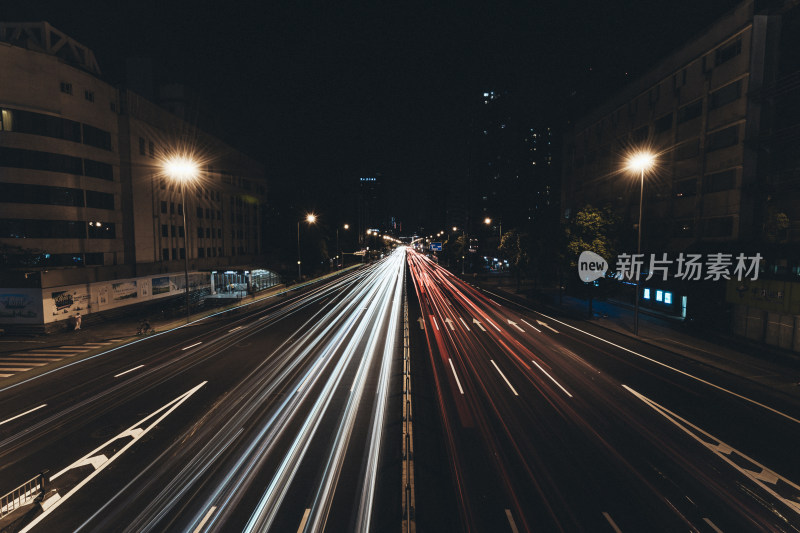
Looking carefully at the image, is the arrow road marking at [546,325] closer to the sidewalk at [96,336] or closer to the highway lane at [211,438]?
the highway lane at [211,438]

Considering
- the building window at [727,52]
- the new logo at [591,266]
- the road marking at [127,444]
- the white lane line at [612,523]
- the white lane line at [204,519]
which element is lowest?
the road marking at [127,444]

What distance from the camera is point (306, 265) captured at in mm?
64312

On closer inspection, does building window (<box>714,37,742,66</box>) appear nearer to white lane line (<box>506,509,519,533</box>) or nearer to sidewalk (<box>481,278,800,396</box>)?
sidewalk (<box>481,278,800,396</box>)

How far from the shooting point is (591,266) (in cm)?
2938

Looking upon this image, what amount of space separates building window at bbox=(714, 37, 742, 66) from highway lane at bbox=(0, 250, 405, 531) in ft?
109

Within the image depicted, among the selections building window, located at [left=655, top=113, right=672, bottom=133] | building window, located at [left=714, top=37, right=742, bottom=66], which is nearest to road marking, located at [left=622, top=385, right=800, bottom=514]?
building window, located at [left=714, top=37, right=742, bottom=66]

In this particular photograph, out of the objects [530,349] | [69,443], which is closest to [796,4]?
[530,349]

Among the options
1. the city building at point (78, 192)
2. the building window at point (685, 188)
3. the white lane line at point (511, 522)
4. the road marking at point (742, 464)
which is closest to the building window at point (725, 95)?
the building window at point (685, 188)

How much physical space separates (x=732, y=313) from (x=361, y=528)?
28.7m

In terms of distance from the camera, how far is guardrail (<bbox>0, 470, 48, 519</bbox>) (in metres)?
8.01

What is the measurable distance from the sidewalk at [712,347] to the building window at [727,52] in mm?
20950

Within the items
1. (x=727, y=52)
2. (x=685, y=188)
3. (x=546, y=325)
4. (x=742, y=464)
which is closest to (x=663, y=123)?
(x=727, y=52)

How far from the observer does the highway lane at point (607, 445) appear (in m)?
7.80

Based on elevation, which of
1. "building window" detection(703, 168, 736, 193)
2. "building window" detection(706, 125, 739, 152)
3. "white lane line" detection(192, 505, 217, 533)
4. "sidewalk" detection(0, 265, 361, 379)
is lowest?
"sidewalk" detection(0, 265, 361, 379)
